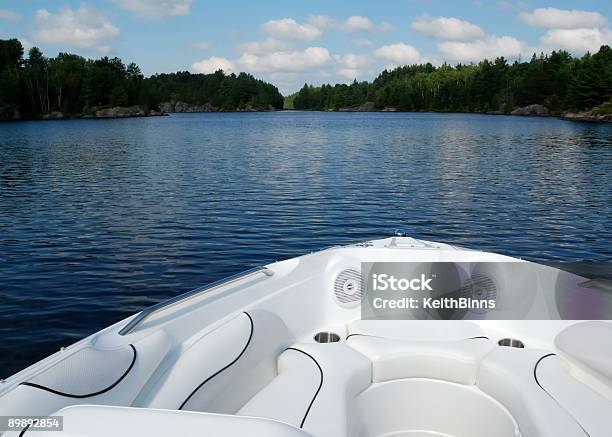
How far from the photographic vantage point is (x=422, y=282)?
5.66m

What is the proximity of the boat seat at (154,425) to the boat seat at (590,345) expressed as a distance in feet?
10.3

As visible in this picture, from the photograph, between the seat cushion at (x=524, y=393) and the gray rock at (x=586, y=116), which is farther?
the gray rock at (x=586, y=116)

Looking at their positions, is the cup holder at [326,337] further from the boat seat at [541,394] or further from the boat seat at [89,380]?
the boat seat at [89,380]

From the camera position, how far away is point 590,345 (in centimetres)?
430

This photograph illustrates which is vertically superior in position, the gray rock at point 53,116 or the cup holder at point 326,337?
the gray rock at point 53,116

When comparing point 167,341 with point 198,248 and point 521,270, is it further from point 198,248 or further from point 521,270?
point 198,248

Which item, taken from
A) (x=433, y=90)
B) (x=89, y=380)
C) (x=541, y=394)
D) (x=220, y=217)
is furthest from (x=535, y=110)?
(x=89, y=380)

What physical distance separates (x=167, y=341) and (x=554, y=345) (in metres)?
3.39

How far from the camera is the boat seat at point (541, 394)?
3568 mm

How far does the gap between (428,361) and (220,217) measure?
1194 centimetres

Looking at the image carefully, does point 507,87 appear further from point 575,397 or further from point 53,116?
point 575,397

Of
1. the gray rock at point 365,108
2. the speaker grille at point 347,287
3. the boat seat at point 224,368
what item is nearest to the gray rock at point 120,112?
the gray rock at point 365,108

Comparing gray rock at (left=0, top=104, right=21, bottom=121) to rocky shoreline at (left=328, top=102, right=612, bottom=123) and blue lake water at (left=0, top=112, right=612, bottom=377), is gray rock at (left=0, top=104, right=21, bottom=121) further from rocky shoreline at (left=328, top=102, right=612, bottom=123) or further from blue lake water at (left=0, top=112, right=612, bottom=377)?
rocky shoreline at (left=328, top=102, right=612, bottom=123)

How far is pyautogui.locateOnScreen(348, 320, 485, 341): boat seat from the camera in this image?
5219 mm
